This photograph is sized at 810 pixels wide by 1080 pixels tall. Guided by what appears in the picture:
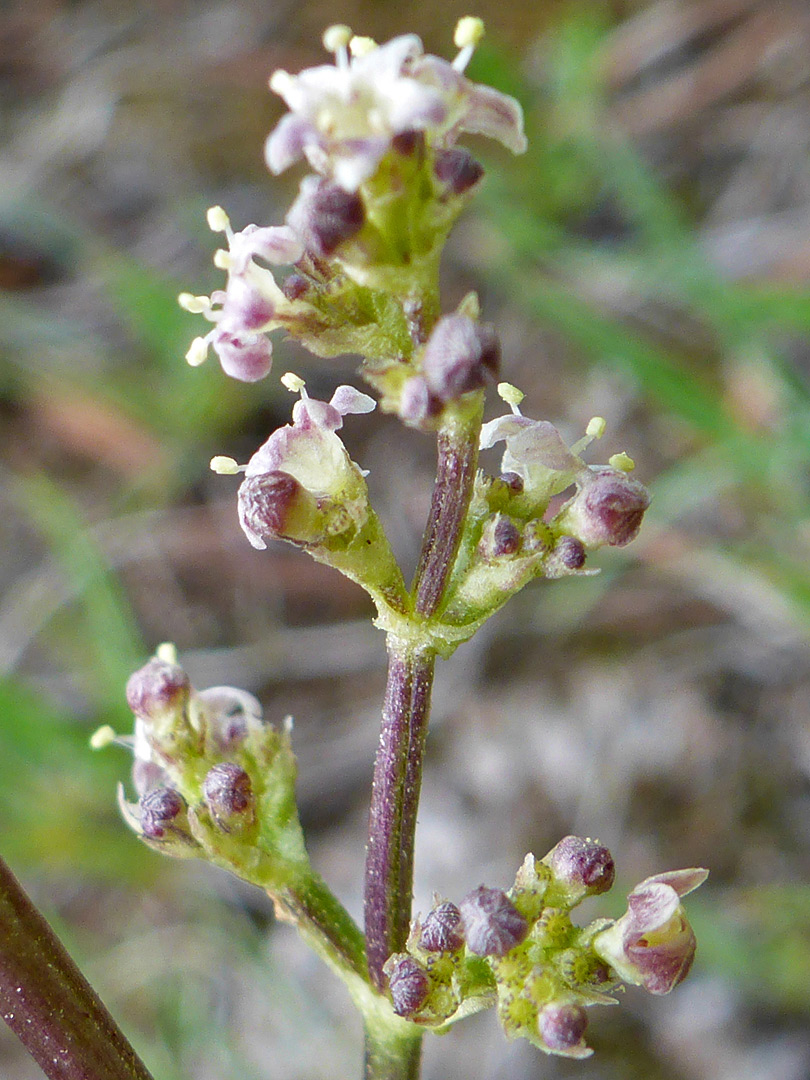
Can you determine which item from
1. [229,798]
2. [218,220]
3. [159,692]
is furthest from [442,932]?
[218,220]

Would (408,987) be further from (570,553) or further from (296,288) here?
(296,288)

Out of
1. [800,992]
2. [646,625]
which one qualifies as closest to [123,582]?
[646,625]

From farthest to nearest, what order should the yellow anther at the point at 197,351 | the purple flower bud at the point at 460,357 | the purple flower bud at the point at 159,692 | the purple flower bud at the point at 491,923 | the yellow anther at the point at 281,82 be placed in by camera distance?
the purple flower bud at the point at 159,692, the yellow anther at the point at 197,351, the purple flower bud at the point at 491,923, the yellow anther at the point at 281,82, the purple flower bud at the point at 460,357

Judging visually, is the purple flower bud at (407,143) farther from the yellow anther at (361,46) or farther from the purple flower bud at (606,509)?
the purple flower bud at (606,509)

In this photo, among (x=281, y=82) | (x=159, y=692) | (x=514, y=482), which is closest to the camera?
(x=281, y=82)

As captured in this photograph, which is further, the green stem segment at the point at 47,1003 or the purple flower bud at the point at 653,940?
the purple flower bud at the point at 653,940

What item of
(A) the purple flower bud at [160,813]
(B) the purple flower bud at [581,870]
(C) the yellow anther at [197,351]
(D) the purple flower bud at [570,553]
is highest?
(C) the yellow anther at [197,351]

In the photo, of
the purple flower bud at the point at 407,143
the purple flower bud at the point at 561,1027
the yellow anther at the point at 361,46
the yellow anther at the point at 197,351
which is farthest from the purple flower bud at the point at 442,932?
the yellow anther at the point at 361,46
